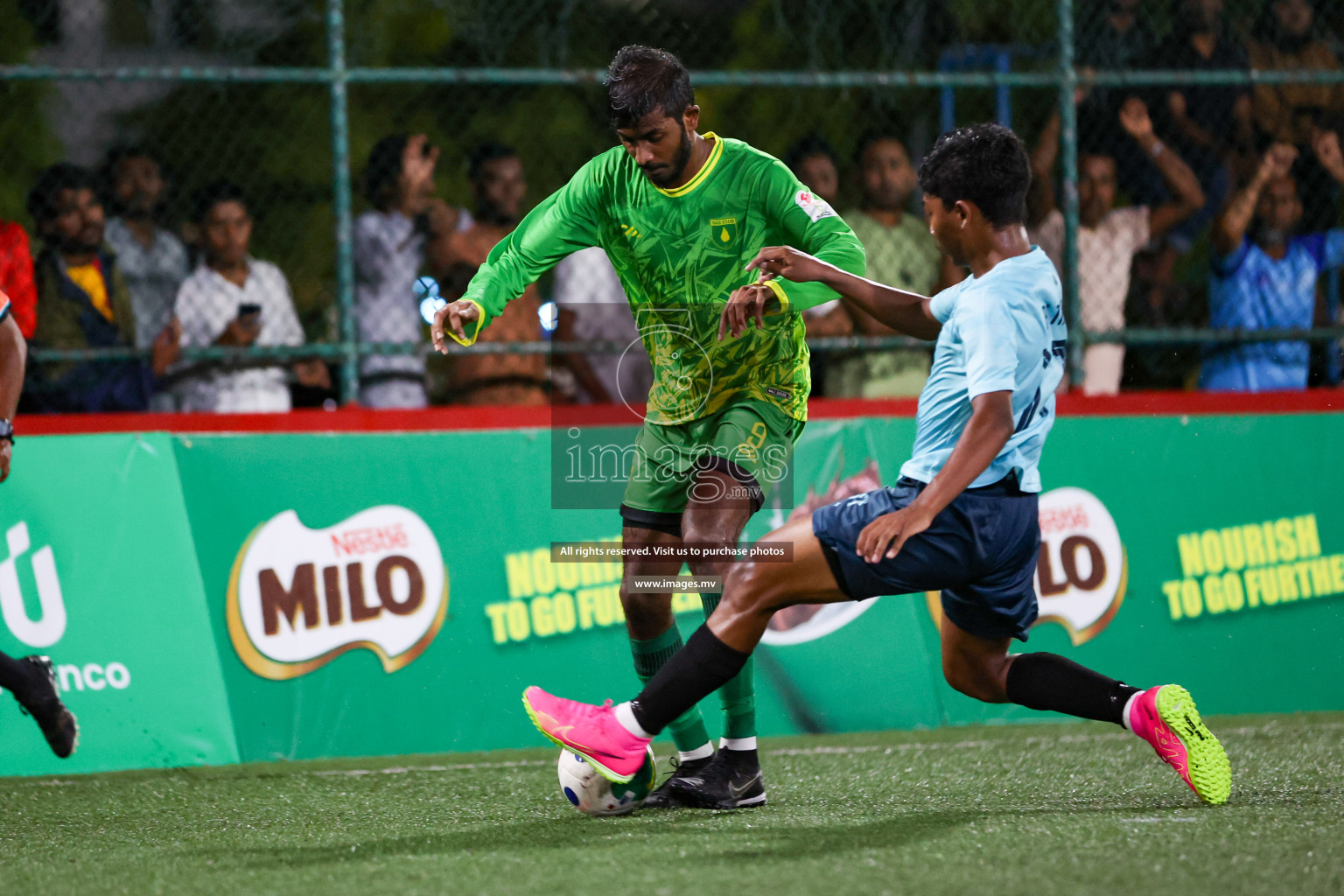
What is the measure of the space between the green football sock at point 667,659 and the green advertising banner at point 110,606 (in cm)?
188

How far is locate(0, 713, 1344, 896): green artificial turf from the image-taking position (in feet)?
11.4

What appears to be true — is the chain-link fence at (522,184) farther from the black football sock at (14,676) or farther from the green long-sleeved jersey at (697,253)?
the green long-sleeved jersey at (697,253)

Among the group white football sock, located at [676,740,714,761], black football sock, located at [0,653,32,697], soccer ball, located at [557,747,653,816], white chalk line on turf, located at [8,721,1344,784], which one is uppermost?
black football sock, located at [0,653,32,697]

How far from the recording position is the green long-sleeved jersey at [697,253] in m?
4.61

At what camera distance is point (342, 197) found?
21.2ft

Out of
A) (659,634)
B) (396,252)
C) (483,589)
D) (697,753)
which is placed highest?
(396,252)

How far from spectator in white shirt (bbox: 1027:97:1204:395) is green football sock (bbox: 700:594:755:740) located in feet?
9.86

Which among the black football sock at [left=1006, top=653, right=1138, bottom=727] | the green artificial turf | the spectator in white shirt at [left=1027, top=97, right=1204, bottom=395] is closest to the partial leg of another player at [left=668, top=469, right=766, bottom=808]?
the green artificial turf

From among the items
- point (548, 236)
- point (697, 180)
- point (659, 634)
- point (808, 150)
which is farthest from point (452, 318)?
point (808, 150)

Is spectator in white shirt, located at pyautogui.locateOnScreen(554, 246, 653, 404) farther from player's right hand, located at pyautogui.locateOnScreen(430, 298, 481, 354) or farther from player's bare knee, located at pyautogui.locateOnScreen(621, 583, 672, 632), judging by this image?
player's right hand, located at pyautogui.locateOnScreen(430, 298, 481, 354)

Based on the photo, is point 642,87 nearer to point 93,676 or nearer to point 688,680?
point 688,680

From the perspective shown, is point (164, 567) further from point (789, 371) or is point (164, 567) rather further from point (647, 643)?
point (789, 371)

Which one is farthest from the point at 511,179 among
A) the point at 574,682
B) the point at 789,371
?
the point at 789,371

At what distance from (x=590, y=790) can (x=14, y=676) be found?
211 cm
